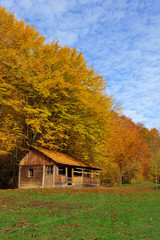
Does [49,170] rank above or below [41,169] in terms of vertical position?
below

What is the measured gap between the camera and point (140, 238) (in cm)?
855

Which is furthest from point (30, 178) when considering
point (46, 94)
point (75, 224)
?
point (75, 224)

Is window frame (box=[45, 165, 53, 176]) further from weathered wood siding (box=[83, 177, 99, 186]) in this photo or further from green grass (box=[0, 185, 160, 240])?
green grass (box=[0, 185, 160, 240])

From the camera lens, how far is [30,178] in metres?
28.4

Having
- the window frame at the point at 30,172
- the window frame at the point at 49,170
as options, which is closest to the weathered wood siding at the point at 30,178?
the window frame at the point at 30,172

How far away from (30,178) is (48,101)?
32.1 feet

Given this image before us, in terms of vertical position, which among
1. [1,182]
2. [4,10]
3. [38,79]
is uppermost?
[4,10]

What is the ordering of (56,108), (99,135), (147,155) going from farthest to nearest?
(147,155) → (99,135) → (56,108)

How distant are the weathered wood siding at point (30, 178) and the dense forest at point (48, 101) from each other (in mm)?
1681

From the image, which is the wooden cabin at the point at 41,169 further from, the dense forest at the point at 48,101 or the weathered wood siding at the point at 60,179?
the dense forest at the point at 48,101

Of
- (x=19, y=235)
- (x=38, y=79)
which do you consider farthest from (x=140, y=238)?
(x=38, y=79)

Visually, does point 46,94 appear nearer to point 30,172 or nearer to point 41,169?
point 41,169

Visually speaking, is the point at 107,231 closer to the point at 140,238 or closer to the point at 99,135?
the point at 140,238

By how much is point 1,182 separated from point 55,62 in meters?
21.1
